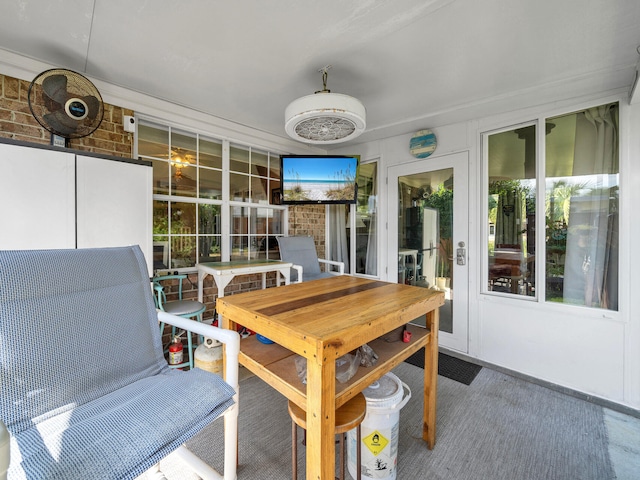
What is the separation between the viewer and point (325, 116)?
6.26 feet

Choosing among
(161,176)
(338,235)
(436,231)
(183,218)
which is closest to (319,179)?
(338,235)

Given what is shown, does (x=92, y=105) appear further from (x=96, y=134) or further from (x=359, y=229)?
(x=359, y=229)

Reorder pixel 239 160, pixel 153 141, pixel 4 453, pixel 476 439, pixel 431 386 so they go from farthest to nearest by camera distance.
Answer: pixel 239 160, pixel 153 141, pixel 476 439, pixel 431 386, pixel 4 453

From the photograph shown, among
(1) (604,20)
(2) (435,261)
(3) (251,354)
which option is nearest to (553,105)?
(1) (604,20)

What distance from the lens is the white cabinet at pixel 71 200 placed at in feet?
5.42

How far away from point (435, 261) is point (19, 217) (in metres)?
3.64

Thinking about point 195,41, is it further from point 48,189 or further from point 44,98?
point 48,189

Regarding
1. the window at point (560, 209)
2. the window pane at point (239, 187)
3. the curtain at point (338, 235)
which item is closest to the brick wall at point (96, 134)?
the window pane at point (239, 187)

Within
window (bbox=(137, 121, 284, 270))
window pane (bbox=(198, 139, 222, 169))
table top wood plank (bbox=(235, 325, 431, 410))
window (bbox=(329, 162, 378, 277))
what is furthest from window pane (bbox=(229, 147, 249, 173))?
table top wood plank (bbox=(235, 325, 431, 410))

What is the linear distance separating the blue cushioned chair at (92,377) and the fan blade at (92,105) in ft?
4.79

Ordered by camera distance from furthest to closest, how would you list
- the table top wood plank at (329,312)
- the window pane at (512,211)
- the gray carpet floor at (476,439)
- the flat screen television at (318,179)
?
the flat screen television at (318,179), the window pane at (512,211), the gray carpet floor at (476,439), the table top wood plank at (329,312)

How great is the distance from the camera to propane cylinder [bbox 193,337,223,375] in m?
2.18

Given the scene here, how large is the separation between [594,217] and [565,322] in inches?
37.2

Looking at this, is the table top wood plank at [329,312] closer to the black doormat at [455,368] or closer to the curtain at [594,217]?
the black doormat at [455,368]
